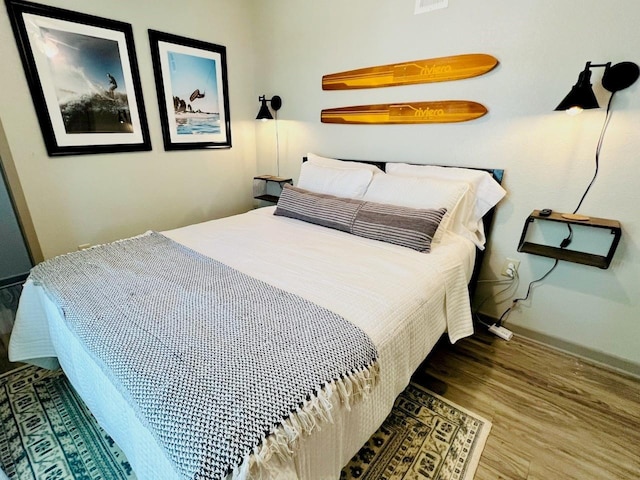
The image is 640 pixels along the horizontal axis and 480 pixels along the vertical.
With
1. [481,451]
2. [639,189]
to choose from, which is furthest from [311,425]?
[639,189]

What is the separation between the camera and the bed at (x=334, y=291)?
781 millimetres

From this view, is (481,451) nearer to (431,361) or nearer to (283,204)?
(431,361)

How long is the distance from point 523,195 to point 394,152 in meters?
0.91

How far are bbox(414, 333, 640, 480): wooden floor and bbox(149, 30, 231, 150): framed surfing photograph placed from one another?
262 centimetres

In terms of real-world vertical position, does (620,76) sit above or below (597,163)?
above

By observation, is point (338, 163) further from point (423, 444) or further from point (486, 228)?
point (423, 444)

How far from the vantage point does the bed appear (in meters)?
0.78

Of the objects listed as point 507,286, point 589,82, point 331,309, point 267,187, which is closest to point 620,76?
point 589,82

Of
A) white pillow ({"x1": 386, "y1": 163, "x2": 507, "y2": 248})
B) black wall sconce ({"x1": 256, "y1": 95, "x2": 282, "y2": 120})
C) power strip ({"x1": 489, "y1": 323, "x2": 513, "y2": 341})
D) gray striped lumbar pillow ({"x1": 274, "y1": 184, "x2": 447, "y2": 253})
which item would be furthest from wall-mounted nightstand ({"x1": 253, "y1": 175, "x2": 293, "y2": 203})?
power strip ({"x1": 489, "y1": 323, "x2": 513, "y2": 341})

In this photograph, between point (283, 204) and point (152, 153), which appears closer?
point (283, 204)

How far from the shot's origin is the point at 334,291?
123 cm

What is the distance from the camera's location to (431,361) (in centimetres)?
A: 178

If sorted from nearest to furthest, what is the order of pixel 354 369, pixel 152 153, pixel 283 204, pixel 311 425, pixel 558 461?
1. pixel 311 425
2. pixel 354 369
3. pixel 558 461
4. pixel 283 204
5. pixel 152 153

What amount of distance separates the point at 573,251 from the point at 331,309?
62.2 inches
